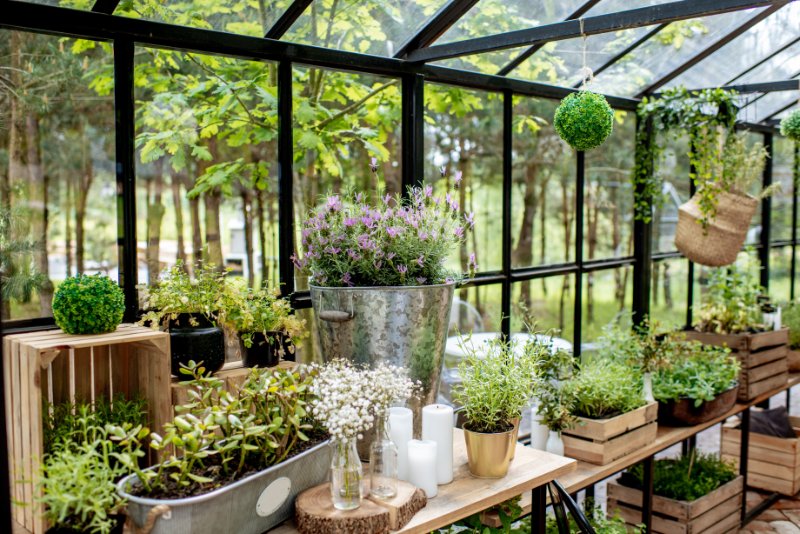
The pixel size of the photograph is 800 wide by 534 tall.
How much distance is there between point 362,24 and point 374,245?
95 centimetres

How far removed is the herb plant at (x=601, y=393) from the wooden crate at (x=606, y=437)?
0.17ft

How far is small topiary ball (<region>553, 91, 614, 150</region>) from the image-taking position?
101 inches

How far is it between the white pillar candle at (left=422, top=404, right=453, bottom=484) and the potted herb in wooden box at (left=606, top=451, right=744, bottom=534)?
1.80m

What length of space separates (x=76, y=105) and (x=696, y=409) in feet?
14.1

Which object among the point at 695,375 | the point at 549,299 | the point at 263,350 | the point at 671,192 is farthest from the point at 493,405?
the point at 549,299

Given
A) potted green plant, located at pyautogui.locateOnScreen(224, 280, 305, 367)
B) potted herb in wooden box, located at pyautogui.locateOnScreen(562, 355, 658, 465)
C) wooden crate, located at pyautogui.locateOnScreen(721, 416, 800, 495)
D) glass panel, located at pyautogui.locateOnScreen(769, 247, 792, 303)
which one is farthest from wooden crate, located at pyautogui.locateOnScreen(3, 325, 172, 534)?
glass panel, located at pyautogui.locateOnScreen(769, 247, 792, 303)

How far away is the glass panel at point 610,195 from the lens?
681 centimetres

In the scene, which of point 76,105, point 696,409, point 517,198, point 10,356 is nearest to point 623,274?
point 517,198

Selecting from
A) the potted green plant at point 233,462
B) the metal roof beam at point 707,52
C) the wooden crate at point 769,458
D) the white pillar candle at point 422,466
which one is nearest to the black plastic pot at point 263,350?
the potted green plant at point 233,462

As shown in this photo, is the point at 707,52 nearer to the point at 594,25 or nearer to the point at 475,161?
the point at 594,25

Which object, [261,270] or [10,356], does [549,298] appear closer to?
[261,270]

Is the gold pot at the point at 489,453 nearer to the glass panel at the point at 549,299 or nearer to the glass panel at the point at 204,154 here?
the glass panel at the point at 204,154

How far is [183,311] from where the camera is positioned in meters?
2.02

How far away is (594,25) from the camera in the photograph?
2.42m
